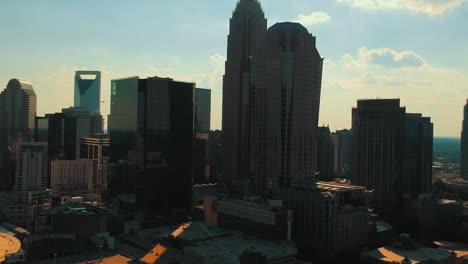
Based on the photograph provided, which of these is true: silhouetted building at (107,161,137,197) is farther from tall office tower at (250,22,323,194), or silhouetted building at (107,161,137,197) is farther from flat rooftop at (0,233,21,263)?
flat rooftop at (0,233,21,263)

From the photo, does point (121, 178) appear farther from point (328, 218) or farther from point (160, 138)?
point (328, 218)

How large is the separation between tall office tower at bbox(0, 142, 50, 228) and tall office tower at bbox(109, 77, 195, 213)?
A: 36805 mm

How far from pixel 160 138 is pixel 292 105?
50059 mm

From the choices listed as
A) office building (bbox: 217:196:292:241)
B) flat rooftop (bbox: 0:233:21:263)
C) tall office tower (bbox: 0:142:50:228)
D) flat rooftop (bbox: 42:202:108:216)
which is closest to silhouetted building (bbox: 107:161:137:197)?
flat rooftop (bbox: 42:202:108:216)

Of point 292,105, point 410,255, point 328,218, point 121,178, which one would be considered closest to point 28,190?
point 121,178

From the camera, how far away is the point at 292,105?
172 metres

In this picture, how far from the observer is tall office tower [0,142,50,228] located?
169 meters

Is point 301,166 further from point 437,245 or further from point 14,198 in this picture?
point 14,198

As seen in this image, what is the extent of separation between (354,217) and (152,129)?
7585 centimetres

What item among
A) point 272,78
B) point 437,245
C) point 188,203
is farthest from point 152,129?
point 437,245

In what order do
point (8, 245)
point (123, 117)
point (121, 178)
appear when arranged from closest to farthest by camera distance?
point (8, 245) < point (123, 117) < point (121, 178)

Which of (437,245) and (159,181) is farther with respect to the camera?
(159,181)

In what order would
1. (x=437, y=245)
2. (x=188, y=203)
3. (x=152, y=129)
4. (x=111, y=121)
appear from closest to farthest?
(x=437, y=245) → (x=152, y=129) → (x=188, y=203) → (x=111, y=121)

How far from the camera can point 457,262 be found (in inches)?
5098
